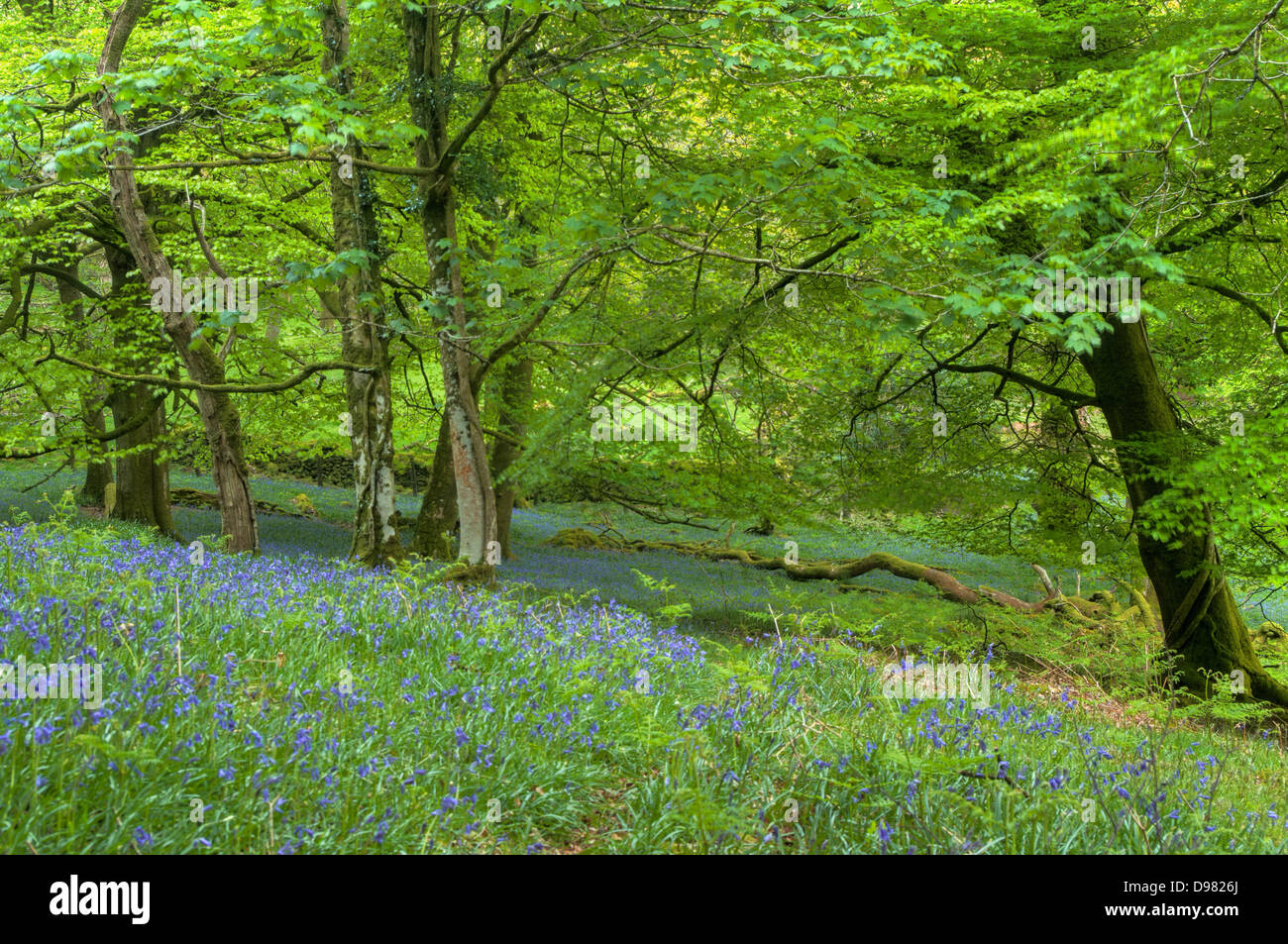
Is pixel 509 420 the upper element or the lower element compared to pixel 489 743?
upper

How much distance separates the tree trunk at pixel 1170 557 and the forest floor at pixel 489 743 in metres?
4.22

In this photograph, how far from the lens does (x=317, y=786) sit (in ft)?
10.4

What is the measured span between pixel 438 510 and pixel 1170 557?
10.6 m

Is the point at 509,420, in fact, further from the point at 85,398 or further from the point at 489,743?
the point at 489,743

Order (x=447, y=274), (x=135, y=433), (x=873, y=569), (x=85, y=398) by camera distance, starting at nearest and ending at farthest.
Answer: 1. (x=447, y=274)
2. (x=135, y=433)
3. (x=85, y=398)
4. (x=873, y=569)

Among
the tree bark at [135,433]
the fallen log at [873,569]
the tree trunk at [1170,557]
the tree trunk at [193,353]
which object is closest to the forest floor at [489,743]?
the tree trunk at [193,353]

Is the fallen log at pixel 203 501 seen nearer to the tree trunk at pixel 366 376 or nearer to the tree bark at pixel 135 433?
the tree bark at pixel 135 433

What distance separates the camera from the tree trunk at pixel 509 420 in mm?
15047

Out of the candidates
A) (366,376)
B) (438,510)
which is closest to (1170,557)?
(366,376)

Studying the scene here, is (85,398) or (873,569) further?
(873,569)

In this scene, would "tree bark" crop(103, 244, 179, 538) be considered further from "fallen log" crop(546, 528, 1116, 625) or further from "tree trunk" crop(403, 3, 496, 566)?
"fallen log" crop(546, 528, 1116, 625)

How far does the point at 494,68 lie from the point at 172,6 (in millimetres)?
2786

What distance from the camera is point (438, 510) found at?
14.2 meters

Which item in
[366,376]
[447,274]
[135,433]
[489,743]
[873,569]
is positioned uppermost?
[447,274]
